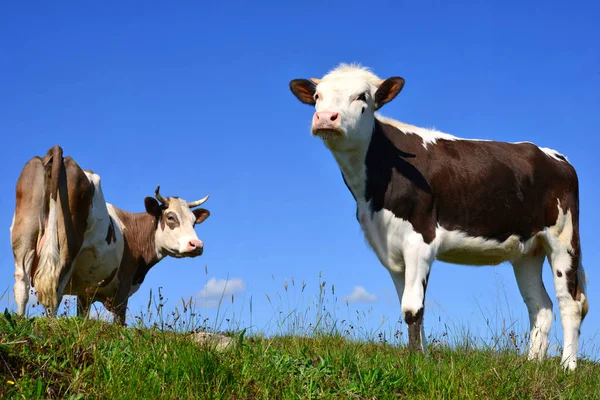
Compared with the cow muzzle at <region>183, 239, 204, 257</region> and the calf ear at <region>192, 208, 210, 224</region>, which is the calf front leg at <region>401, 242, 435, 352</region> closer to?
the cow muzzle at <region>183, 239, 204, 257</region>

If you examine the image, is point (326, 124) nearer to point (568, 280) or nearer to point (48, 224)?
point (568, 280)

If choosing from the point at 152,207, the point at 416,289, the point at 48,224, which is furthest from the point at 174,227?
the point at 416,289

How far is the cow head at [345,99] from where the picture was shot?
8.10m

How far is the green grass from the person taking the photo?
5258mm

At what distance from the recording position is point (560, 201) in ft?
32.9

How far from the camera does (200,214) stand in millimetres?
15602

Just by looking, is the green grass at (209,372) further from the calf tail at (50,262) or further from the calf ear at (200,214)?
the calf ear at (200,214)

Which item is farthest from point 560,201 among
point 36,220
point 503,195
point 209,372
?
point 36,220

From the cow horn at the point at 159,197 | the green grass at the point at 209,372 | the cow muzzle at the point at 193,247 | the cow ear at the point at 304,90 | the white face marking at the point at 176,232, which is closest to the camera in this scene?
the green grass at the point at 209,372

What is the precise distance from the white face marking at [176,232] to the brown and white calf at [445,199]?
6.07m

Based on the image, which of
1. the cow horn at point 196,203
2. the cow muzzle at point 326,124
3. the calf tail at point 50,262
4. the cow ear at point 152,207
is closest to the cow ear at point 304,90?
the cow muzzle at point 326,124

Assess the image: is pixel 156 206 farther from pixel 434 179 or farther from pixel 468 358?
pixel 468 358

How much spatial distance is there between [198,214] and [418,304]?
8377mm

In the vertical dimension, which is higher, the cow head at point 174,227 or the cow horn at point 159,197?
the cow horn at point 159,197
